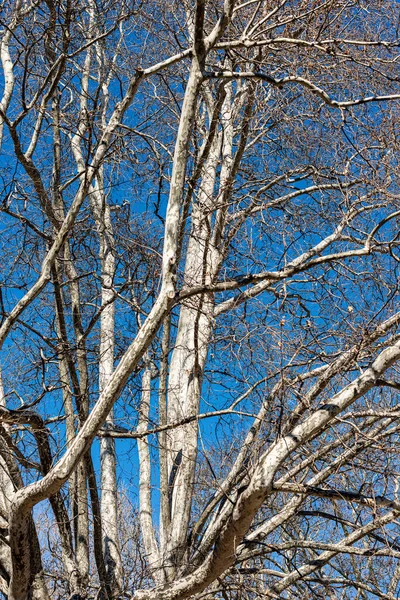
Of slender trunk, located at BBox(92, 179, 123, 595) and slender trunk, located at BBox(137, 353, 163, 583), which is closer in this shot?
slender trunk, located at BBox(92, 179, 123, 595)

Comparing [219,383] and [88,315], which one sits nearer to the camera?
[219,383]

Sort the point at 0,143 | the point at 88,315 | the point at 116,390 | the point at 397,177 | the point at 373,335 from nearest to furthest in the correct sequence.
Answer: the point at 116,390, the point at 373,335, the point at 397,177, the point at 0,143, the point at 88,315

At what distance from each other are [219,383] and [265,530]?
1.29m

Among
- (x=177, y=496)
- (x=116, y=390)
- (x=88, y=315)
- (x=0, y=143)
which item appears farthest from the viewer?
(x=88, y=315)

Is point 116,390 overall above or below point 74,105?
below

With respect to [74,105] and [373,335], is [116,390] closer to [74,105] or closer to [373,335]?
[373,335]

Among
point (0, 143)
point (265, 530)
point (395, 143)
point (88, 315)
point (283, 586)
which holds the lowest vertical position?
point (283, 586)

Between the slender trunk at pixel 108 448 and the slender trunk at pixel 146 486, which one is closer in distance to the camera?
the slender trunk at pixel 108 448

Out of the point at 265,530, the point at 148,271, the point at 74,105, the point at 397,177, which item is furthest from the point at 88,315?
the point at 397,177

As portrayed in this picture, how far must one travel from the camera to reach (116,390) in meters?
3.90

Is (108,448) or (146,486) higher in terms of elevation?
(108,448)

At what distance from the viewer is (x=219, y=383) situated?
5926mm

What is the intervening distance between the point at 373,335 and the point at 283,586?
2.13 m

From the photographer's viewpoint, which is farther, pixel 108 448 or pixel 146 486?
pixel 146 486
